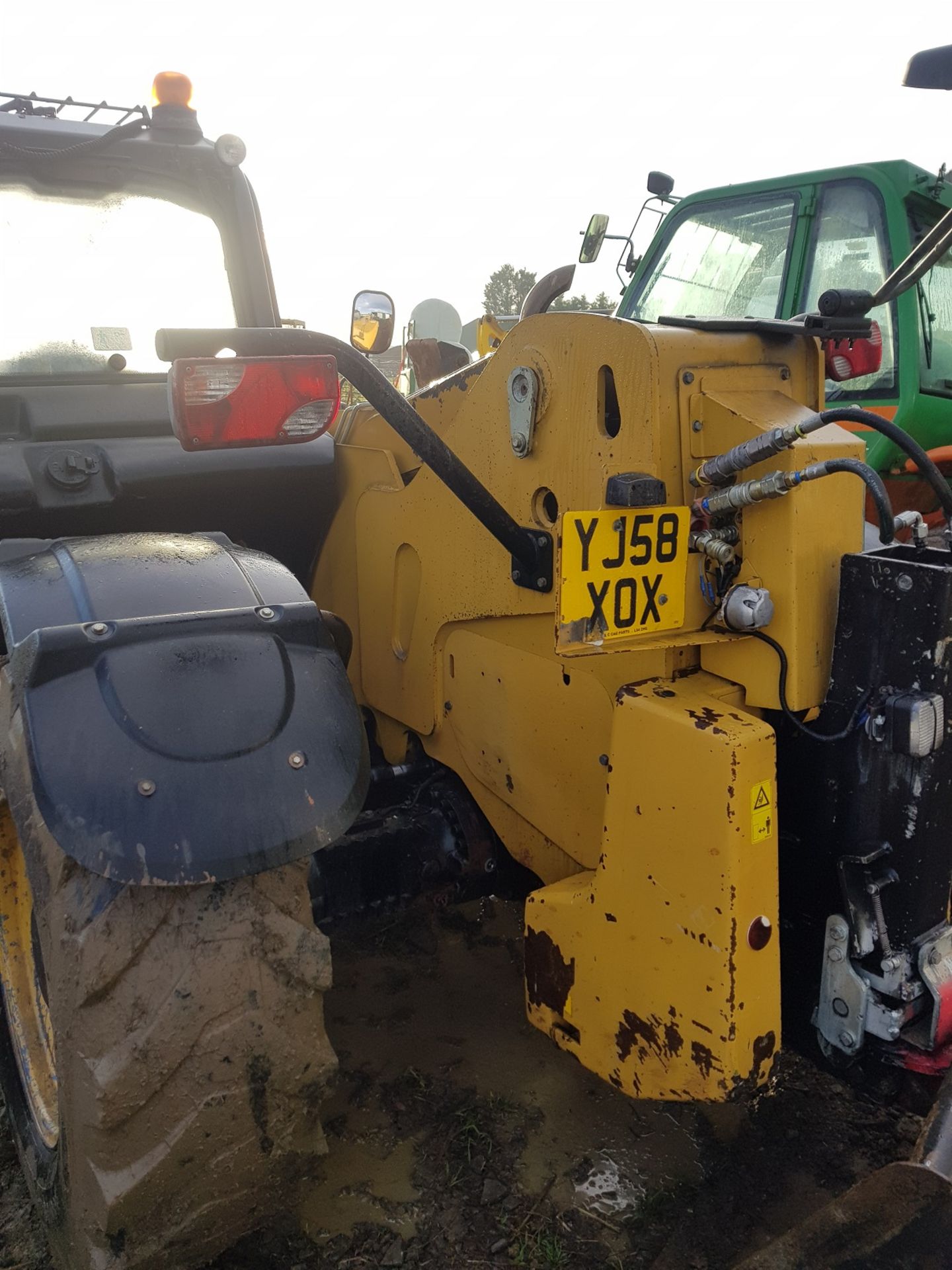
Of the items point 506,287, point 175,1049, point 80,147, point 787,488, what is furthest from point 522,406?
point 506,287

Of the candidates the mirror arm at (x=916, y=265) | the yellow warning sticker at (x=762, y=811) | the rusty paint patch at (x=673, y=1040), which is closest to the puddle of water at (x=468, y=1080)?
the rusty paint patch at (x=673, y=1040)

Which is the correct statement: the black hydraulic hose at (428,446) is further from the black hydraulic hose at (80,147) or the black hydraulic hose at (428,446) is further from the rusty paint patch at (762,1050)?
the black hydraulic hose at (80,147)

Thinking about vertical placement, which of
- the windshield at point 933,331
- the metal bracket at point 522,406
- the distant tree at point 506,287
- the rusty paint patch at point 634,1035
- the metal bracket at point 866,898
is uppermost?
the distant tree at point 506,287

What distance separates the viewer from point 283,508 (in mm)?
2625

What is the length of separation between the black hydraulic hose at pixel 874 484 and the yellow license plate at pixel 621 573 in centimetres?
26

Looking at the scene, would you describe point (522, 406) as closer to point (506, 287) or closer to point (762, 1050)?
point (762, 1050)

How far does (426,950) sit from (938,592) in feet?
6.07

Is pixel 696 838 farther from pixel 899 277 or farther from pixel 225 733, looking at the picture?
pixel 899 277

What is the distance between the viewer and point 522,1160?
212 cm

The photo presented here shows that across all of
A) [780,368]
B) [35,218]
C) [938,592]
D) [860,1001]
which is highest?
[35,218]

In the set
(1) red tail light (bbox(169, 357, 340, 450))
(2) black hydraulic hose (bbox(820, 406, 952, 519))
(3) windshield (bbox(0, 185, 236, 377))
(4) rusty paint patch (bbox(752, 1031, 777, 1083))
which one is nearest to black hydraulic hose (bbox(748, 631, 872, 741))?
(2) black hydraulic hose (bbox(820, 406, 952, 519))

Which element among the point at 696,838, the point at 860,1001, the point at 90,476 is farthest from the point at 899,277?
the point at 90,476

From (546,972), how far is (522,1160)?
433mm

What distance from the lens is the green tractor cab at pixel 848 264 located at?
4.38 metres
